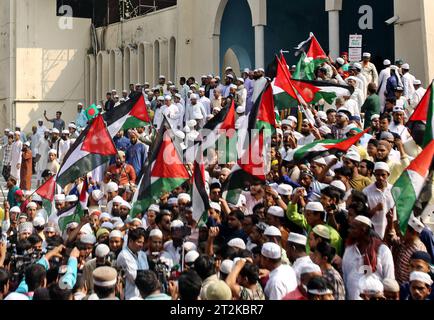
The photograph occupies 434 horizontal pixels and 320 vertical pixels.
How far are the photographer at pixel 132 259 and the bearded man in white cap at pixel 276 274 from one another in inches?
51.5

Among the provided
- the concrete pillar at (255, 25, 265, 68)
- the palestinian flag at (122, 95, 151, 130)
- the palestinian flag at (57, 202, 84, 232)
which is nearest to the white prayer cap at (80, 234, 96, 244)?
the palestinian flag at (57, 202, 84, 232)

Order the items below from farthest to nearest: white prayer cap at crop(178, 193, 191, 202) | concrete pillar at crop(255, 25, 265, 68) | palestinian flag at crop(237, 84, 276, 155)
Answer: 1. concrete pillar at crop(255, 25, 265, 68)
2. palestinian flag at crop(237, 84, 276, 155)
3. white prayer cap at crop(178, 193, 191, 202)

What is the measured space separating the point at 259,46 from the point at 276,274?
1683 centimetres

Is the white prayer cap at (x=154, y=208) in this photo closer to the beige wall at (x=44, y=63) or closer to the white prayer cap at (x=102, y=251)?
the white prayer cap at (x=102, y=251)

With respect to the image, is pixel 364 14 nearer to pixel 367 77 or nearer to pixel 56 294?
pixel 367 77

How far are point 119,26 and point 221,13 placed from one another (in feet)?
18.0

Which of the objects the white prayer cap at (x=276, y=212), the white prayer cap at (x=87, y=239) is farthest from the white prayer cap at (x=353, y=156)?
the white prayer cap at (x=87, y=239)

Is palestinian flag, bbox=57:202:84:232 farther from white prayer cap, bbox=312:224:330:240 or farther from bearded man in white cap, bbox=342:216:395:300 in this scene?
bearded man in white cap, bbox=342:216:395:300

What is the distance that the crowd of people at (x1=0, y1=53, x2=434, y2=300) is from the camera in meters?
6.71

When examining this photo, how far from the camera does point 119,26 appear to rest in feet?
97.0

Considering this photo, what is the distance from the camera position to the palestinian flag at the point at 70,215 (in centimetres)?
1084

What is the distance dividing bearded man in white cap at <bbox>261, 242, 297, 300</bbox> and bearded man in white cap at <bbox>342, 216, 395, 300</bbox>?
21.2 inches

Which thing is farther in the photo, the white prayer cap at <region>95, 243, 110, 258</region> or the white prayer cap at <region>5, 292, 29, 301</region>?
the white prayer cap at <region>95, 243, 110, 258</region>
